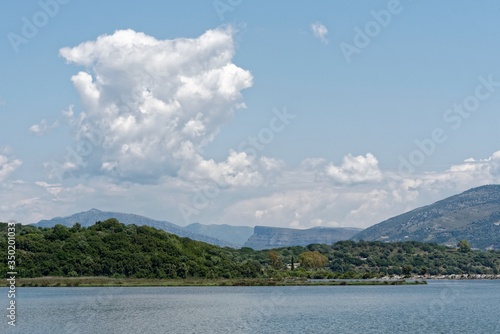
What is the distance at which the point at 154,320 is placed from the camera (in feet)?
321

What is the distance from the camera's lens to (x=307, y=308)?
119m

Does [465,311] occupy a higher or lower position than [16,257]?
lower

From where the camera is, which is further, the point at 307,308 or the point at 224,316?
the point at 307,308

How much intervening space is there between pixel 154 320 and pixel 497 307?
210 ft

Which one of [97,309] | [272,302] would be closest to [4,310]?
[97,309]

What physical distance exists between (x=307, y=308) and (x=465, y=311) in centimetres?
2574

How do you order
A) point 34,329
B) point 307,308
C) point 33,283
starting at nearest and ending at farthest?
point 34,329 → point 307,308 → point 33,283

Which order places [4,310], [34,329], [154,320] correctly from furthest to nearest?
[4,310] → [154,320] → [34,329]

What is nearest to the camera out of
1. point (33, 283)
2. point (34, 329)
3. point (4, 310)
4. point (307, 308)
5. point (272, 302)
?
point (34, 329)

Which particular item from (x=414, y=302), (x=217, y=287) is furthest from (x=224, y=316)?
(x=217, y=287)

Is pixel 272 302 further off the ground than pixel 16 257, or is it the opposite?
pixel 16 257

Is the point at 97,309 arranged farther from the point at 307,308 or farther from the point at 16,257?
the point at 16,257

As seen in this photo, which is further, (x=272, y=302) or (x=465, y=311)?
(x=272, y=302)

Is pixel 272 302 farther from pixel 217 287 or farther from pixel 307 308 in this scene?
pixel 217 287
